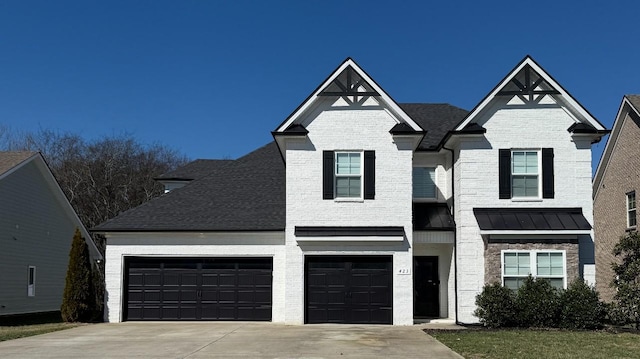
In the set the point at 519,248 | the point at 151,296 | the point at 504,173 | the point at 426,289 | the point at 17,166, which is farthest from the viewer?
the point at 17,166

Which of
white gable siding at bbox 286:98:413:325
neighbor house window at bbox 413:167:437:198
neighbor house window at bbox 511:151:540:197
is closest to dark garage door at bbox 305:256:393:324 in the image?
white gable siding at bbox 286:98:413:325

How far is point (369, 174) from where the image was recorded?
71.9 ft

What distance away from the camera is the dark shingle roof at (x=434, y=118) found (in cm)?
2452

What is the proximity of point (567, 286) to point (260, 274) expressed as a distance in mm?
10187

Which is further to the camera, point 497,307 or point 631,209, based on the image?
point 631,209

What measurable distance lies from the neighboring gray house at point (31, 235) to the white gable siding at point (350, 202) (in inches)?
486

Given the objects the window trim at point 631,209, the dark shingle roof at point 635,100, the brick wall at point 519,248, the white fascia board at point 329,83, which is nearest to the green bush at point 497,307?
the brick wall at point 519,248

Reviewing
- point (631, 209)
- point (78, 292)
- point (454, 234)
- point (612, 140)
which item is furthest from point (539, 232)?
point (78, 292)

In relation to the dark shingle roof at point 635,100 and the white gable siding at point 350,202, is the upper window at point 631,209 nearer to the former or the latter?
the dark shingle roof at point 635,100

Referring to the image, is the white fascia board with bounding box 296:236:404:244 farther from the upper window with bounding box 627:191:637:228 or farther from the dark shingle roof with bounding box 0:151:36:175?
the dark shingle roof with bounding box 0:151:36:175

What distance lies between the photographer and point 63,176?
1813 inches

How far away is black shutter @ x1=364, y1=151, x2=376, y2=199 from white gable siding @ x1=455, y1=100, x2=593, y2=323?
290 cm

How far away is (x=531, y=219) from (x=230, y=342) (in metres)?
10.6

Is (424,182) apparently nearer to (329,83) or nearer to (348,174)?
(348,174)
